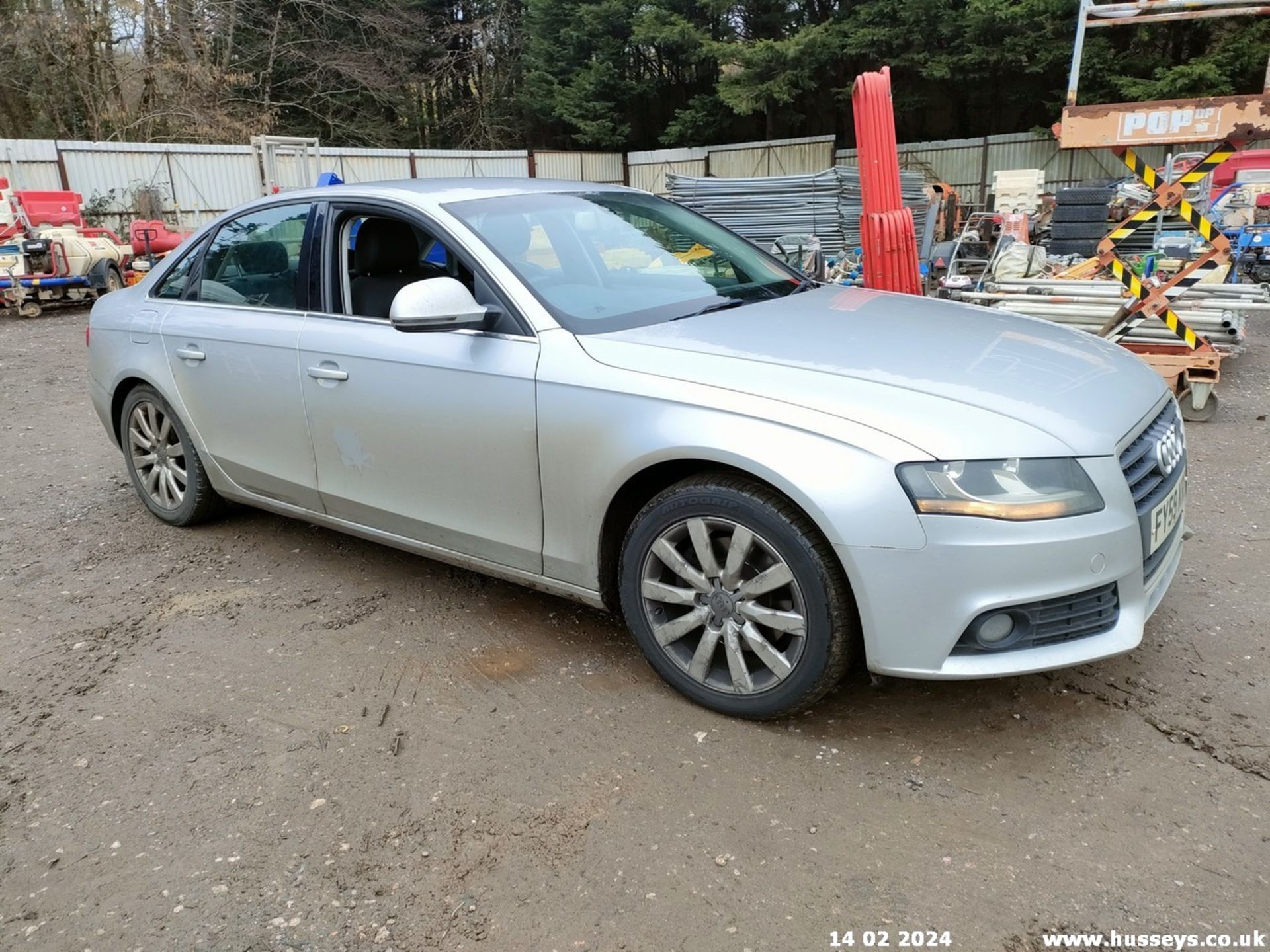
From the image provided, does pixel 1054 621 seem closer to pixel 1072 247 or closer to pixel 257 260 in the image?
pixel 257 260

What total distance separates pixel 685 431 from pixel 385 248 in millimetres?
1813

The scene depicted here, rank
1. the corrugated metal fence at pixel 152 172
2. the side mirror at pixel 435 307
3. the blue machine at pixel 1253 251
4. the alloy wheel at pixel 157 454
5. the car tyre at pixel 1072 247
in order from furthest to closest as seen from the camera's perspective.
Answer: the corrugated metal fence at pixel 152 172 → the car tyre at pixel 1072 247 → the blue machine at pixel 1253 251 → the alloy wheel at pixel 157 454 → the side mirror at pixel 435 307

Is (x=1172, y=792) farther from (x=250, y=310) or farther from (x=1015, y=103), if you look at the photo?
(x=1015, y=103)

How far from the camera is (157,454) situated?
4.76m

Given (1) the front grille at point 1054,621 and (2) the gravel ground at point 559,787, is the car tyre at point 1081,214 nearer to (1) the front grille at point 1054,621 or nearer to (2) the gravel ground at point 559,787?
(2) the gravel ground at point 559,787

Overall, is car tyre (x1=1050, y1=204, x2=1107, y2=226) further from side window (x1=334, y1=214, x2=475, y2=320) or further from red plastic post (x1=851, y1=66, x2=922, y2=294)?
side window (x1=334, y1=214, x2=475, y2=320)

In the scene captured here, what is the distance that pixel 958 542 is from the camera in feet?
7.97

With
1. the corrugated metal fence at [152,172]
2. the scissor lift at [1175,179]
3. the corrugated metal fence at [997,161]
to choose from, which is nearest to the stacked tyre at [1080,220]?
the scissor lift at [1175,179]

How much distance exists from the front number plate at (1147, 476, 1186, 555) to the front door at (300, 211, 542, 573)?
1.87 meters

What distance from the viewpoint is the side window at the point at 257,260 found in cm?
395

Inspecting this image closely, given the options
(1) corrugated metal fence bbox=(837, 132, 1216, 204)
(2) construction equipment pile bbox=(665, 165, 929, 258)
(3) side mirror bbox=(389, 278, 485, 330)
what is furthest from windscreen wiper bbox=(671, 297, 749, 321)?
(1) corrugated metal fence bbox=(837, 132, 1216, 204)

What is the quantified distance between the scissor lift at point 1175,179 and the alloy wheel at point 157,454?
20.3 feet

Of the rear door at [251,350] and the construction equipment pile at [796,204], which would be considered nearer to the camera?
the rear door at [251,350]

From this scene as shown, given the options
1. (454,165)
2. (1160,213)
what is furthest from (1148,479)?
(454,165)
